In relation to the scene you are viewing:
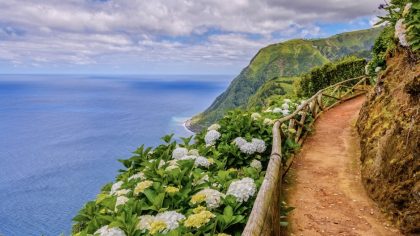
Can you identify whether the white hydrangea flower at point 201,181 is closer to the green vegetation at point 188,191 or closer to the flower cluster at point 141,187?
the green vegetation at point 188,191

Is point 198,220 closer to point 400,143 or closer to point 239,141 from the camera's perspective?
point 239,141

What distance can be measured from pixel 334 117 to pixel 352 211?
30.9ft

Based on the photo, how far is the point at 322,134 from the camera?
39.4 ft

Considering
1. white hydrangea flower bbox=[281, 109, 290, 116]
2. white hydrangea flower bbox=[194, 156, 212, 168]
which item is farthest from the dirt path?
white hydrangea flower bbox=[194, 156, 212, 168]

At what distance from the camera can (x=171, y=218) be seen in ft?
10.6

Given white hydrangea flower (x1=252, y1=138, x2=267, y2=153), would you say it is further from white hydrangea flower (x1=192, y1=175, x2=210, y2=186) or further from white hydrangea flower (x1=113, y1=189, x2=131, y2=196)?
white hydrangea flower (x1=113, y1=189, x2=131, y2=196)

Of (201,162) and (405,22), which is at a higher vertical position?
(405,22)

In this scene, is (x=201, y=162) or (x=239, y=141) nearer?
(x=201, y=162)

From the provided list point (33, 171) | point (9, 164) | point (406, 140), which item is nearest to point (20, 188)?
point (33, 171)

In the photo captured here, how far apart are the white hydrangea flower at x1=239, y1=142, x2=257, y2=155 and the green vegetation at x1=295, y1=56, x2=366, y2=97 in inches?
953

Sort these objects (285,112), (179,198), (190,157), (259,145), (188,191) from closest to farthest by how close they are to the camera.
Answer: (179,198) < (188,191) < (190,157) < (259,145) < (285,112)

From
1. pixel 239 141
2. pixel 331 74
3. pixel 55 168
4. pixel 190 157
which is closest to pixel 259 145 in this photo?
pixel 239 141

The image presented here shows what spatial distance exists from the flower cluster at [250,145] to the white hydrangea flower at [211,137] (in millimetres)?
474

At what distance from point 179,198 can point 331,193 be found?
4308 mm
